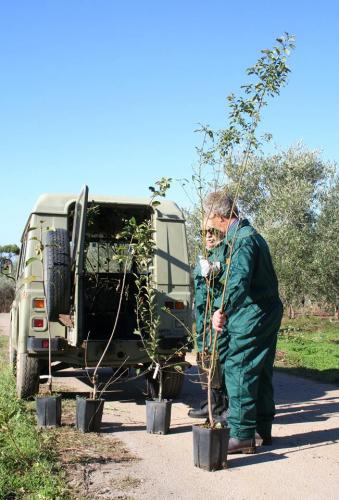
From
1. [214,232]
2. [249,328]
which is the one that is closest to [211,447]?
[249,328]

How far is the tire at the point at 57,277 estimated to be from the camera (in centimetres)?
644

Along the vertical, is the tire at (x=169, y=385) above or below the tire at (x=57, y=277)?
below

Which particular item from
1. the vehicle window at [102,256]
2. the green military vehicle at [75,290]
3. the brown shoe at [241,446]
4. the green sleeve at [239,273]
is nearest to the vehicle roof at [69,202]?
the green military vehicle at [75,290]

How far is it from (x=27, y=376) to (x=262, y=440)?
298 centimetres

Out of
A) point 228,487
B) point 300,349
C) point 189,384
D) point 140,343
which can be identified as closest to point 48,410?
point 140,343

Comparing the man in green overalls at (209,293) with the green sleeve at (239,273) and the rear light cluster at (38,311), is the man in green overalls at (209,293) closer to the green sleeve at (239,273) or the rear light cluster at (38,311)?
the green sleeve at (239,273)

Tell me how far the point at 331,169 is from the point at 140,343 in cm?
2121

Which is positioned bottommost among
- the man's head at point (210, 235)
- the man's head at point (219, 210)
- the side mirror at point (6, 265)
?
the side mirror at point (6, 265)

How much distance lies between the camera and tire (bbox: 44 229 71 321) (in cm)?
644

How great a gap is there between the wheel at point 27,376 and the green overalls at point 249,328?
107 inches

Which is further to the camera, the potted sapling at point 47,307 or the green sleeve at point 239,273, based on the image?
the potted sapling at point 47,307

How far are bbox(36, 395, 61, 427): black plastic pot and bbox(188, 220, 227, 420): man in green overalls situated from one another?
1.39 metres

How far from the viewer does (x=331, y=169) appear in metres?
26.6

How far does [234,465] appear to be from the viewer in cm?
462
